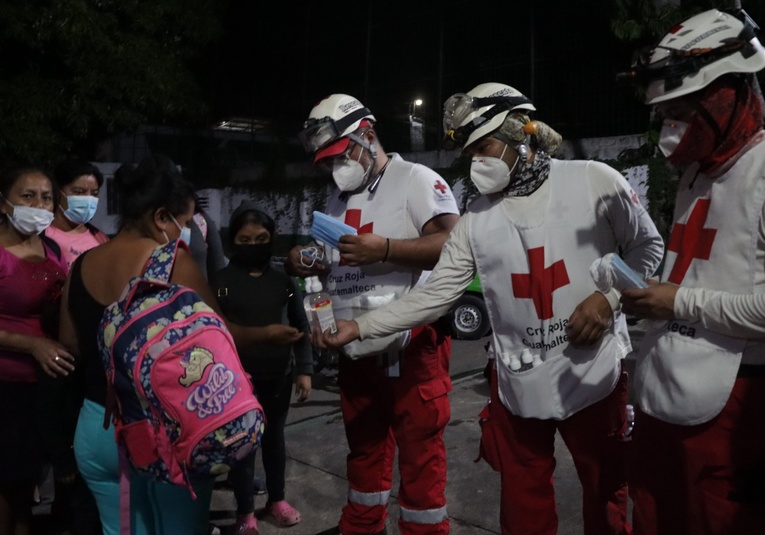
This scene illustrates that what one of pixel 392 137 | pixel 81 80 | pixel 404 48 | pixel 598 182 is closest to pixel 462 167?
pixel 392 137

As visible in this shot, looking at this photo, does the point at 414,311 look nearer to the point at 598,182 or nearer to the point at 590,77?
the point at 598,182

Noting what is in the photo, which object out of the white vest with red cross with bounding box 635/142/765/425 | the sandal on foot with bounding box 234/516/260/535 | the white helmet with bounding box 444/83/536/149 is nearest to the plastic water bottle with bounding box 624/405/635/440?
the white vest with red cross with bounding box 635/142/765/425

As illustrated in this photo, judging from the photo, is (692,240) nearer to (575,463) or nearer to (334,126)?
(575,463)

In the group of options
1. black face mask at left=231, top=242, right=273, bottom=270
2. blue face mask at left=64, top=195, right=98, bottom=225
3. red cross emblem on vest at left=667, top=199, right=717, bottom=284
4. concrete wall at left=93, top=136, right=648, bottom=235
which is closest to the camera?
red cross emblem on vest at left=667, top=199, right=717, bottom=284

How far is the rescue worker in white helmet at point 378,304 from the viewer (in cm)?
330

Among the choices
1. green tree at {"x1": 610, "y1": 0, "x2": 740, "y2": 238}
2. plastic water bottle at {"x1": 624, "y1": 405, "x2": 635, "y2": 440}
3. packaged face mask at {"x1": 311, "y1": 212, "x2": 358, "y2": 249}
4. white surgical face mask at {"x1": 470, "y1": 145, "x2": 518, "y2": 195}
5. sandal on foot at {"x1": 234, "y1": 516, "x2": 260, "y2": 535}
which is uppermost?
green tree at {"x1": 610, "y1": 0, "x2": 740, "y2": 238}

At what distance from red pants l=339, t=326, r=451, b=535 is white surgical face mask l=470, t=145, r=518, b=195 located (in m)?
0.83

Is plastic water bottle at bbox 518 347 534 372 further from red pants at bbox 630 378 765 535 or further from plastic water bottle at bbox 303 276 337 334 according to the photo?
plastic water bottle at bbox 303 276 337 334

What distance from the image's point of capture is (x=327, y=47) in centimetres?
1633

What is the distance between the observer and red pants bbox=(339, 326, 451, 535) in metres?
3.31

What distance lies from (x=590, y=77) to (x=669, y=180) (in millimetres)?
2641

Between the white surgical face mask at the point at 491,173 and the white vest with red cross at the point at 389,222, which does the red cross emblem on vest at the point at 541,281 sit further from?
the white vest with red cross at the point at 389,222

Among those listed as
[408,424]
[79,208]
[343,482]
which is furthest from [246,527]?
[79,208]

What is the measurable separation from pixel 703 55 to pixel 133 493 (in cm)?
233
